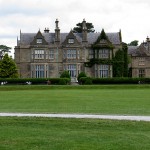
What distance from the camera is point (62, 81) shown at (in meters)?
68.1

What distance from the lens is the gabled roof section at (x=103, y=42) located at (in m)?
79.0

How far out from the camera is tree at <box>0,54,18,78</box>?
244 feet

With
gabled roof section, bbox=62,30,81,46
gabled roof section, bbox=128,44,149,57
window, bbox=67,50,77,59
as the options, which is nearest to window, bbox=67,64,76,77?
window, bbox=67,50,77,59

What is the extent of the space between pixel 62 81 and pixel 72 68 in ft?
39.3

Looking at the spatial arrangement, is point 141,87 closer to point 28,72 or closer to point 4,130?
point 28,72

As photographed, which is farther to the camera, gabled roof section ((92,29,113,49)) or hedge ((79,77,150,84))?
gabled roof section ((92,29,113,49))

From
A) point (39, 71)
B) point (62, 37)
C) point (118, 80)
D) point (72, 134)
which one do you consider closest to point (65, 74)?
point (39, 71)

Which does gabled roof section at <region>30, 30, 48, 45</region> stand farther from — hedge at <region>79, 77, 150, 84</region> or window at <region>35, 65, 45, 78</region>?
hedge at <region>79, 77, 150, 84</region>

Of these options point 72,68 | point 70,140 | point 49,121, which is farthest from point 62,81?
point 70,140

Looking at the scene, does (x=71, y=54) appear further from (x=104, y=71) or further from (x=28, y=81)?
(x=28, y=81)

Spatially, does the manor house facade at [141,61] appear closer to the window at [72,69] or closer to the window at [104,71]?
the window at [104,71]

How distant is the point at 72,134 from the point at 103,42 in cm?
6695

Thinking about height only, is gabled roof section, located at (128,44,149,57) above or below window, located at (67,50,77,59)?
above

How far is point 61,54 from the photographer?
81250 mm
